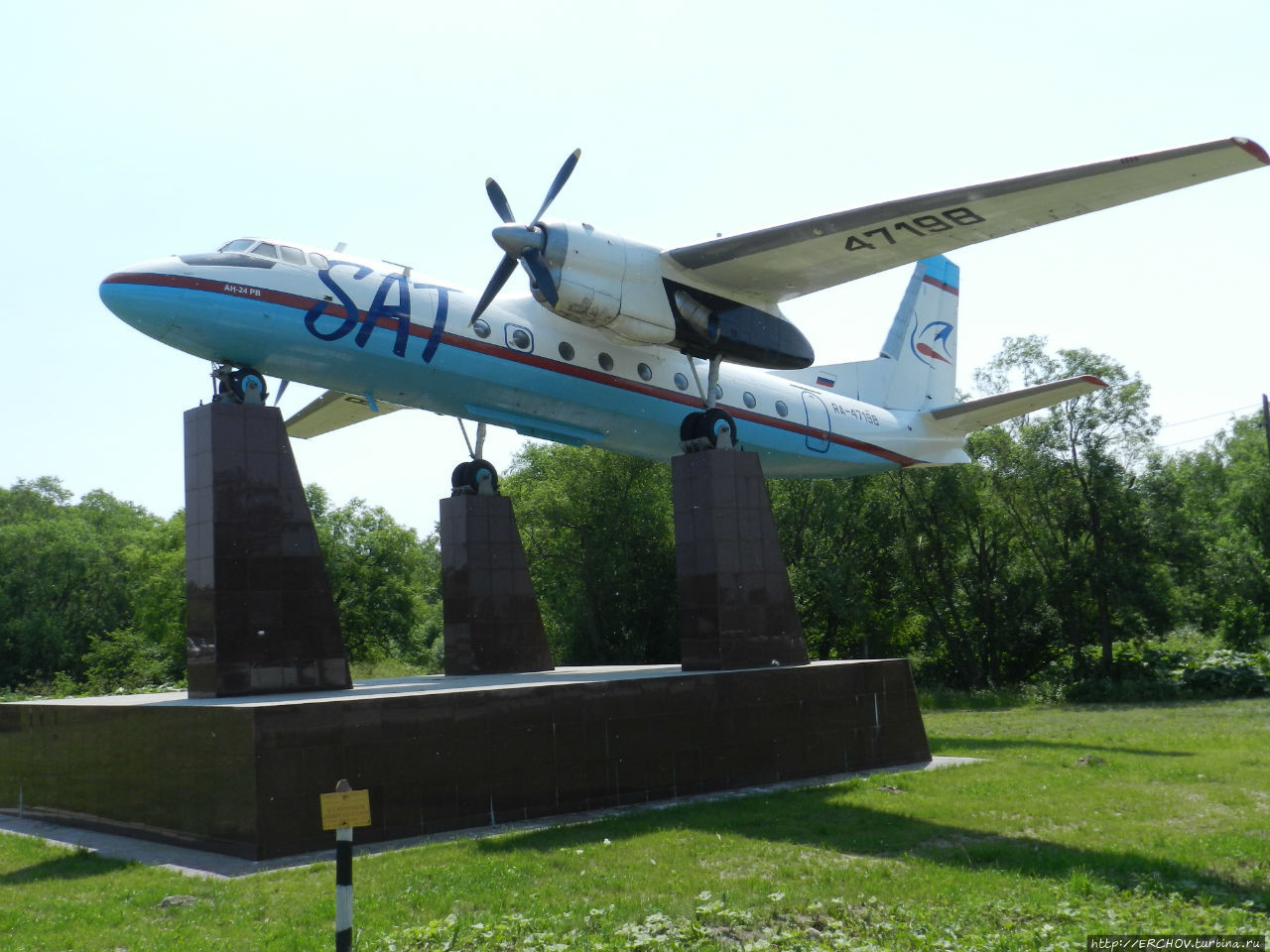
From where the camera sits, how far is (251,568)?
43.1 ft

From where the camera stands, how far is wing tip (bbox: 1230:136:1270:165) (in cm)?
1165

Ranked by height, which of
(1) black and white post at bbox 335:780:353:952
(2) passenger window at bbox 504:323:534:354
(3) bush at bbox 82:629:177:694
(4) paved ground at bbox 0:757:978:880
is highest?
(2) passenger window at bbox 504:323:534:354

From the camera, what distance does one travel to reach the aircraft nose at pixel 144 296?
13.4 metres

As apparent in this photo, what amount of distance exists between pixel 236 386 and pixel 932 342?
17797 millimetres

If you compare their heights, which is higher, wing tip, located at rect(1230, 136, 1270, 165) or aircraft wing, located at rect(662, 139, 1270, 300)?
aircraft wing, located at rect(662, 139, 1270, 300)

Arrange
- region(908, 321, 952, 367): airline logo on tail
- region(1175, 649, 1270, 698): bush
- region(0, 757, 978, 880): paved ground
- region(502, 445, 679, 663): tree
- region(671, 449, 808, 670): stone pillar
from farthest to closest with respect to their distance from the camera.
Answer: region(502, 445, 679, 663): tree
region(1175, 649, 1270, 698): bush
region(908, 321, 952, 367): airline logo on tail
region(671, 449, 808, 670): stone pillar
region(0, 757, 978, 880): paved ground

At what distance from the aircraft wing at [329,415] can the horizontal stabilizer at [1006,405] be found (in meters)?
12.4

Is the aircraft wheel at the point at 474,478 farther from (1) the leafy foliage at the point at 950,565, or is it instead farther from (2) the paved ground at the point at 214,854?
(1) the leafy foliage at the point at 950,565

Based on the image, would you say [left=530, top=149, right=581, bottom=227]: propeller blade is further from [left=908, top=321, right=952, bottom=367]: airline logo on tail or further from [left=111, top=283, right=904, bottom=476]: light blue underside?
[left=908, top=321, right=952, bottom=367]: airline logo on tail

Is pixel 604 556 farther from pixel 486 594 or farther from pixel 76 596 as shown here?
pixel 76 596

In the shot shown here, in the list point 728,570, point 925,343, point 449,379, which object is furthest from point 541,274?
point 925,343

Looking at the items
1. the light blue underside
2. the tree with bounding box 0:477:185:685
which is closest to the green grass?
the light blue underside

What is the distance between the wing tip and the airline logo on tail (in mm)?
13005

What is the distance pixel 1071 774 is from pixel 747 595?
545 cm
